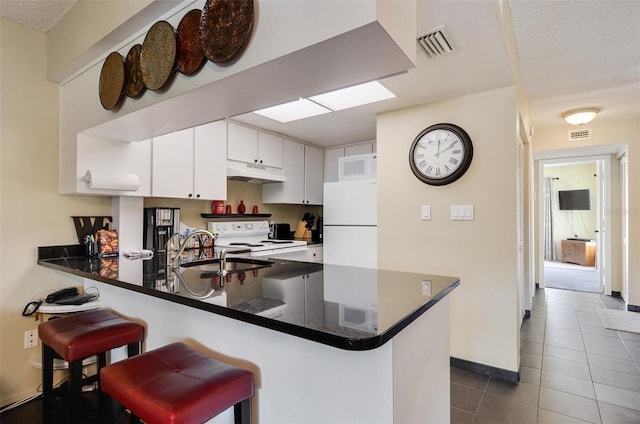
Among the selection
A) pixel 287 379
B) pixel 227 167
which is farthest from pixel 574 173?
pixel 287 379

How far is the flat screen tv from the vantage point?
24.6ft

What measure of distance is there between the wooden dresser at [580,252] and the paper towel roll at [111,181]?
8.91m

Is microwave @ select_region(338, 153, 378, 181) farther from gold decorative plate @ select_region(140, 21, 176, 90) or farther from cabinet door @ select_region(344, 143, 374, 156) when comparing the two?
gold decorative plate @ select_region(140, 21, 176, 90)

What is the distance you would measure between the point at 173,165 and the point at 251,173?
91 centimetres

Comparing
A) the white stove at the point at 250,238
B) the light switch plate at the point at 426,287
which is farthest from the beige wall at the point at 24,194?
the light switch plate at the point at 426,287

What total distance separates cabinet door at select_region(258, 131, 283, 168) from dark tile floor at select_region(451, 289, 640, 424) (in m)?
2.75

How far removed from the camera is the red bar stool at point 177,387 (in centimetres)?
98

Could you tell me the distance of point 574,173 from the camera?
776cm

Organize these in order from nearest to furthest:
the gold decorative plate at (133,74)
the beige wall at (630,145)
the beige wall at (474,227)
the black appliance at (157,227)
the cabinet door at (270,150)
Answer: the gold decorative plate at (133,74) → the beige wall at (474,227) → the black appliance at (157,227) → the cabinet door at (270,150) → the beige wall at (630,145)

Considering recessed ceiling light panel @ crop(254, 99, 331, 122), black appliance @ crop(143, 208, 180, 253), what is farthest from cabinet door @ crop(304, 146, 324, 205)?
black appliance @ crop(143, 208, 180, 253)

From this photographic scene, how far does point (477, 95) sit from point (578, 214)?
7402 millimetres

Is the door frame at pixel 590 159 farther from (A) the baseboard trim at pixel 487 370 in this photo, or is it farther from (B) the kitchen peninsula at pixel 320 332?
(B) the kitchen peninsula at pixel 320 332

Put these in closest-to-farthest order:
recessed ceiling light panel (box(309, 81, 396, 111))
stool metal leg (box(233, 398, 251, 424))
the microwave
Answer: stool metal leg (box(233, 398, 251, 424)) < recessed ceiling light panel (box(309, 81, 396, 111)) < the microwave

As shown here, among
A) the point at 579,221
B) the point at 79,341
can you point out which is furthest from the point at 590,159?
the point at 79,341
